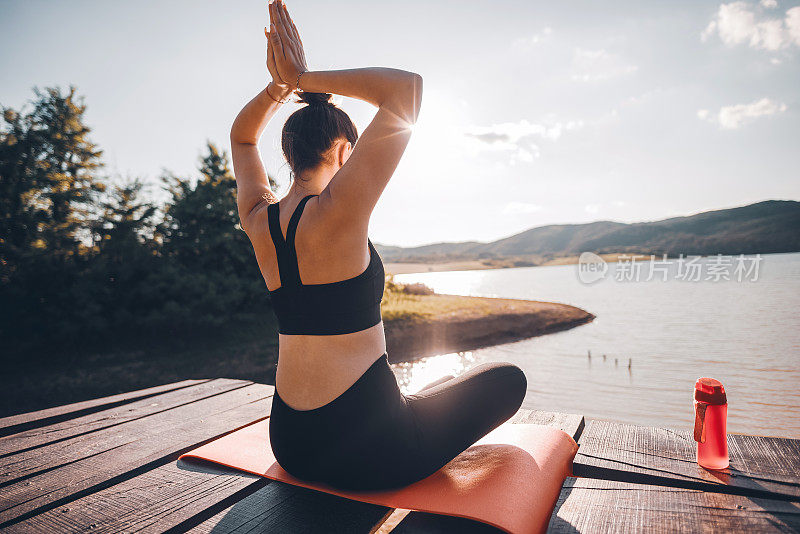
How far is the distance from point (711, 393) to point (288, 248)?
1780 millimetres

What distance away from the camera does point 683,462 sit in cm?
177

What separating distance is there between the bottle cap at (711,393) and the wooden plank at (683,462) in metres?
0.28

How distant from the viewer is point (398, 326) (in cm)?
1593

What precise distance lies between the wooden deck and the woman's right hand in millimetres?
1636

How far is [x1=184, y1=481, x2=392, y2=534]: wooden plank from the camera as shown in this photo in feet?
4.60

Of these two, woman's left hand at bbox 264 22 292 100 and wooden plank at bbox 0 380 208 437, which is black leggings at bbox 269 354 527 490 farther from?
wooden plank at bbox 0 380 208 437

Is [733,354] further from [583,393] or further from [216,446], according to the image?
[216,446]

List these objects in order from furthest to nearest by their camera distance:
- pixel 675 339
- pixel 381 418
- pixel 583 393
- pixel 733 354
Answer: pixel 675 339 < pixel 733 354 < pixel 583 393 < pixel 381 418

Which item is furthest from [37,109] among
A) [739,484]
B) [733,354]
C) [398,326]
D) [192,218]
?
[733,354]

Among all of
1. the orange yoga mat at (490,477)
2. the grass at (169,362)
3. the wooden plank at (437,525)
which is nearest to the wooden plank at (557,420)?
the orange yoga mat at (490,477)

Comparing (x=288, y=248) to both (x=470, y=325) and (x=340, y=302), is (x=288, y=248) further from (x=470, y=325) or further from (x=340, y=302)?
(x=470, y=325)

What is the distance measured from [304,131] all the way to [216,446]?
5.43ft

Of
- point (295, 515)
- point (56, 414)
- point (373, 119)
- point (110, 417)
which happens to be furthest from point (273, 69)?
point (56, 414)

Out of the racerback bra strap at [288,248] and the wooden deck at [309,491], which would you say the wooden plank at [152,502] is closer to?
the wooden deck at [309,491]
